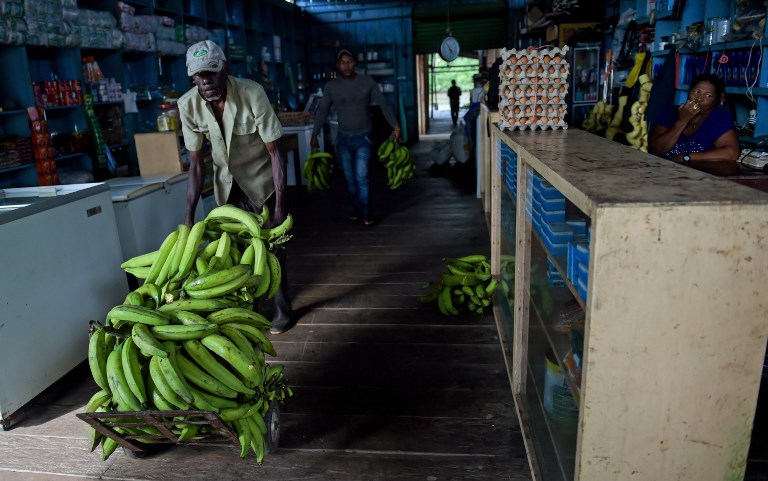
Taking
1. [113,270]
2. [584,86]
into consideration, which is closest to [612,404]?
[113,270]

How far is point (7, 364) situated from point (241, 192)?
1442 mm

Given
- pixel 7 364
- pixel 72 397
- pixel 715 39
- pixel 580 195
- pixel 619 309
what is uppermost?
pixel 715 39

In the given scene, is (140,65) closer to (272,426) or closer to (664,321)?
(272,426)

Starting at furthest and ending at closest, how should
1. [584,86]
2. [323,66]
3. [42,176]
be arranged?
1. [323,66]
2. [584,86]
3. [42,176]

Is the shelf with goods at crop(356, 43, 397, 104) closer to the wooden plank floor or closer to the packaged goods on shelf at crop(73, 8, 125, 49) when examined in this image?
the packaged goods on shelf at crop(73, 8, 125, 49)

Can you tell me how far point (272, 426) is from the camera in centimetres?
227

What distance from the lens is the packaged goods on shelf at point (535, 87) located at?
2826mm

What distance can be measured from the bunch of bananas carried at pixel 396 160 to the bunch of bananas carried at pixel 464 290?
2.67 m

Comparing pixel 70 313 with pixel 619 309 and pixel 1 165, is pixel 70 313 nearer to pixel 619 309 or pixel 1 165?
pixel 1 165

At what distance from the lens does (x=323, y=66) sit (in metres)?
12.5

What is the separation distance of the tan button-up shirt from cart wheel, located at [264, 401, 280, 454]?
1.37 m

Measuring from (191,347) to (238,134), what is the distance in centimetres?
156

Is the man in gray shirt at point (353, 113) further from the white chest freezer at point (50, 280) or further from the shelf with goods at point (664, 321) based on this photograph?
the shelf with goods at point (664, 321)

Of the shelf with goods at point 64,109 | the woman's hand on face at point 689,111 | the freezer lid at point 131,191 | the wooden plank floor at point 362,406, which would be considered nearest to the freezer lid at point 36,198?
the freezer lid at point 131,191
